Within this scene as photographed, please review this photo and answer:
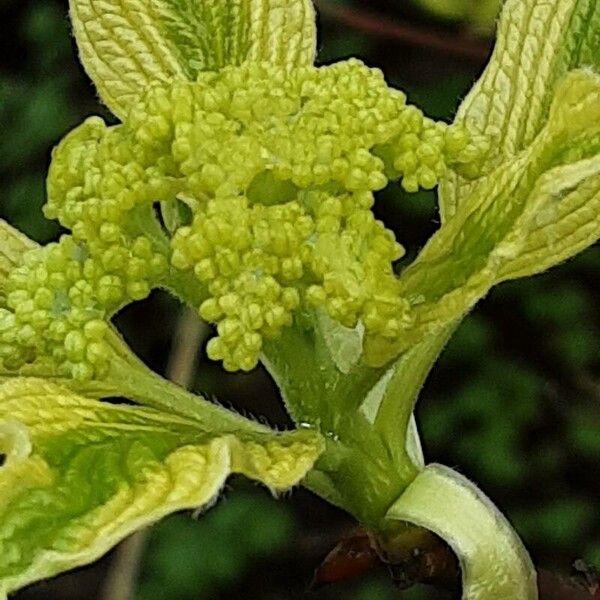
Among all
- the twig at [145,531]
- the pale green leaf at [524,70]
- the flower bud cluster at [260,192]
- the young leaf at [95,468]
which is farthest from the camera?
the twig at [145,531]

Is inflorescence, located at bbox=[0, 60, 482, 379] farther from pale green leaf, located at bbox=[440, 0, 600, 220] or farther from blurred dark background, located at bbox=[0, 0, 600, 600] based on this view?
blurred dark background, located at bbox=[0, 0, 600, 600]

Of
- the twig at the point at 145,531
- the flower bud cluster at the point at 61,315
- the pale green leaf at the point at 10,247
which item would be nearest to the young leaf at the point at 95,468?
the flower bud cluster at the point at 61,315

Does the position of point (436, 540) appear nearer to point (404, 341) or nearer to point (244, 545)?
point (404, 341)

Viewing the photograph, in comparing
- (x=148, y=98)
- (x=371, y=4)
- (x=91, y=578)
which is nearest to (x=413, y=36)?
(x=371, y=4)

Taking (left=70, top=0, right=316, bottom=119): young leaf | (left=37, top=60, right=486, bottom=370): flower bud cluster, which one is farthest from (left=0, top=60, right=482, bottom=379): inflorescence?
(left=70, top=0, right=316, bottom=119): young leaf

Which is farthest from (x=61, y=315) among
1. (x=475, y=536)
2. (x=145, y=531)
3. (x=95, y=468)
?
(x=145, y=531)

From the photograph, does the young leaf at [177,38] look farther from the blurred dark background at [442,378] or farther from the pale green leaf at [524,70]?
the blurred dark background at [442,378]
